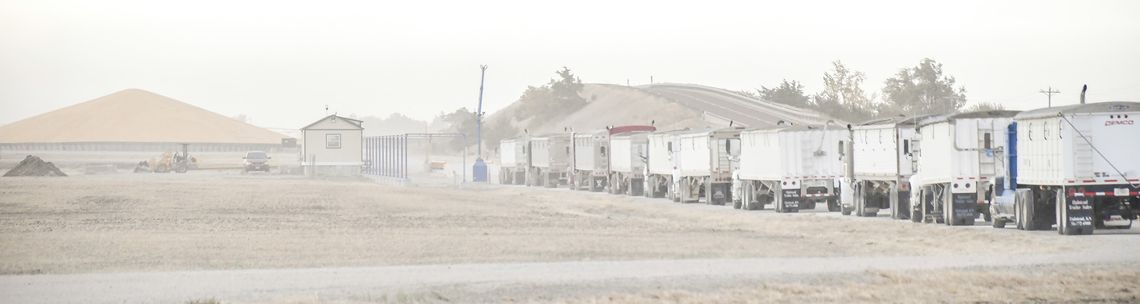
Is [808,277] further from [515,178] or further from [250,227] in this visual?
[515,178]

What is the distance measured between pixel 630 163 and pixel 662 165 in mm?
5396

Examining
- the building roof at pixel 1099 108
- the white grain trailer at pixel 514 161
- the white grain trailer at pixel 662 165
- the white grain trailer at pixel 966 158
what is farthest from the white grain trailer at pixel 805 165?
the white grain trailer at pixel 514 161

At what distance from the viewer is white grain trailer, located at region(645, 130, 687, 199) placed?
60.8 m

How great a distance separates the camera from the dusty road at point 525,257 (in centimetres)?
2186

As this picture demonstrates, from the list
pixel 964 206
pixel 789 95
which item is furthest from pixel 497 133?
pixel 964 206

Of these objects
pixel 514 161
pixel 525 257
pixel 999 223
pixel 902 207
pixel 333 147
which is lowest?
pixel 525 257

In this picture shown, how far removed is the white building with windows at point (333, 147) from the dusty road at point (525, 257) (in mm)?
53613

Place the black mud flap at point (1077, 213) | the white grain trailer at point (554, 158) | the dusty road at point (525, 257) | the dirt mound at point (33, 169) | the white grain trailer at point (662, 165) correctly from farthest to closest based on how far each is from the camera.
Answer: the dirt mound at point (33, 169) → the white grain trailer at point (554, 158) → the white grain trailer at point (662, 165) → the black mud flap at point (1077, 213) → the dusty road at point (525, 257)

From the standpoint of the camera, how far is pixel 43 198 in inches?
2131

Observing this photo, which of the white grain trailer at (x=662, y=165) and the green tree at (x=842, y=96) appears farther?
the green tree at (x=842, y=96)

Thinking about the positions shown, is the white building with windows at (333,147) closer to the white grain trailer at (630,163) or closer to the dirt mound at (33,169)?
the dirt mound at (33,169)

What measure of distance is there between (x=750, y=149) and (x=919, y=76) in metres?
90.8

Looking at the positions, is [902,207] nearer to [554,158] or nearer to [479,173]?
[554,158]

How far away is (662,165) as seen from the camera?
6291cm
